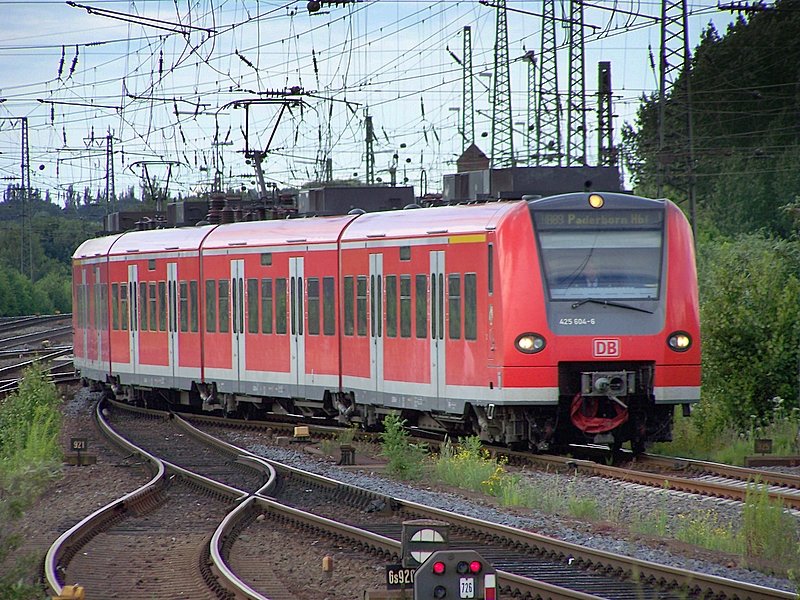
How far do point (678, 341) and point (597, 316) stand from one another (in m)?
1.07

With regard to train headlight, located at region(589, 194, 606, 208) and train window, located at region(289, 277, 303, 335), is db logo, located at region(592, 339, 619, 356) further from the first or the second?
train window, located at region(289, 277, 303, 335)

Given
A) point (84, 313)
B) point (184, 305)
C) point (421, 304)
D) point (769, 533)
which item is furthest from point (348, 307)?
point (84, 313)

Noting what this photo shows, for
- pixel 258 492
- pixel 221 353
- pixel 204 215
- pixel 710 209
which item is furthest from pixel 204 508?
pixel 710 209

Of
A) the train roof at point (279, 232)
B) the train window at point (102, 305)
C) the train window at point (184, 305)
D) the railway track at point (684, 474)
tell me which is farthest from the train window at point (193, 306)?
the railway track at point (684, 474)

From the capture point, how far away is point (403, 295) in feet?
63.3

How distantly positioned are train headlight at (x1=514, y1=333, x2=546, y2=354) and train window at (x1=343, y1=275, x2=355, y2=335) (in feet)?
15.6

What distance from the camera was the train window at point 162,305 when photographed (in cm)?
2717

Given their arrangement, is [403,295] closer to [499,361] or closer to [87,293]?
[499,361]

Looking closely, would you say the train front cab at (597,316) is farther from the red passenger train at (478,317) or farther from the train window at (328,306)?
the train window at (328,306)

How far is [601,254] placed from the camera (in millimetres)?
16922

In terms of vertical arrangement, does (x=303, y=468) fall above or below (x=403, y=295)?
below

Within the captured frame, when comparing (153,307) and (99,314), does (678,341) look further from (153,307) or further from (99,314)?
(99,314)

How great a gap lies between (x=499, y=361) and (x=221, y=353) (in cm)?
941

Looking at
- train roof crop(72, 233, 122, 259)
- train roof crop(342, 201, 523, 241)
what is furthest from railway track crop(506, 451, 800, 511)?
train roof crop(72, 233, 122, 259)
